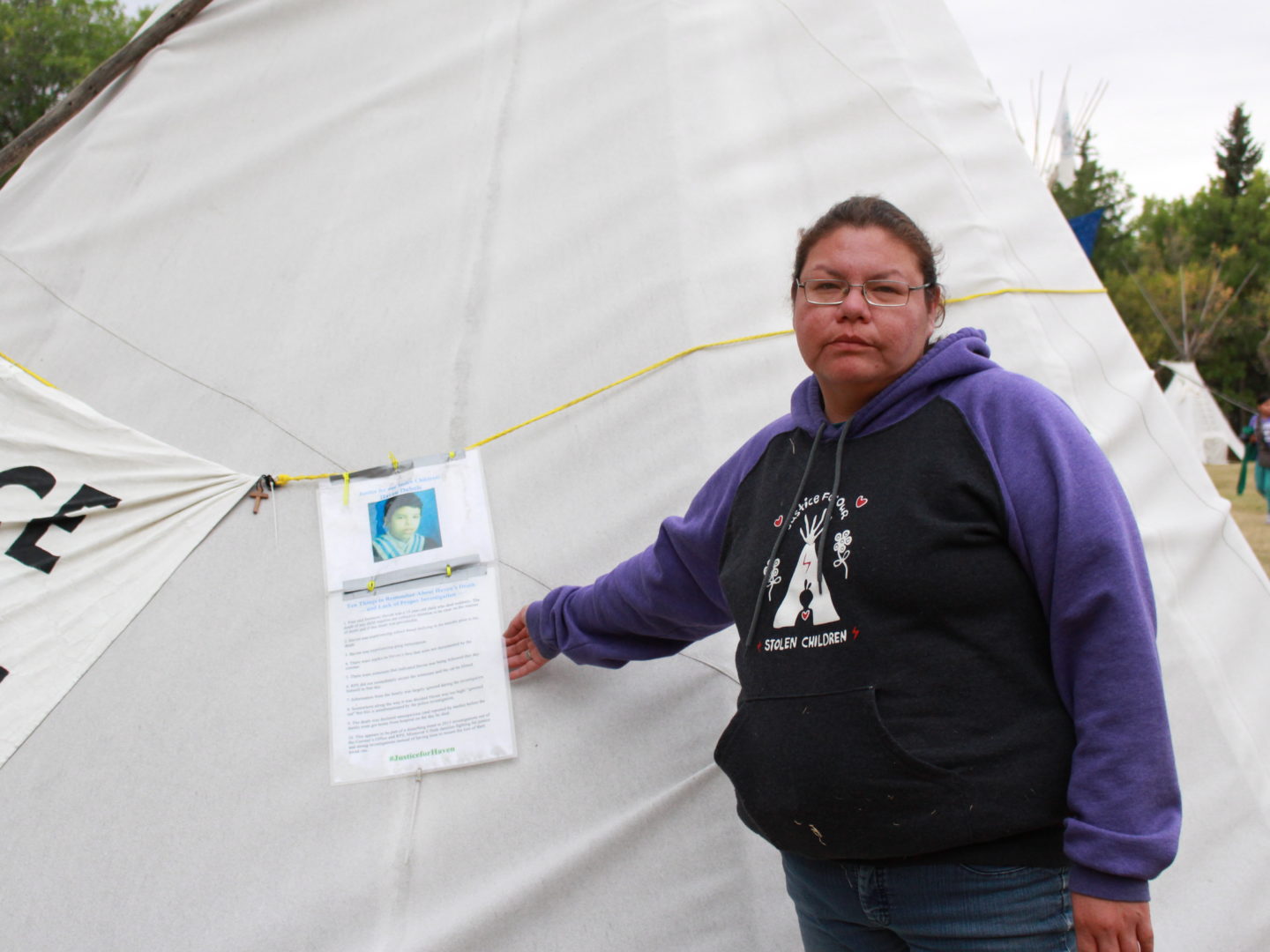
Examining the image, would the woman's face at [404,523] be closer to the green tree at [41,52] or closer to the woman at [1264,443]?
the woman at [1264,443]

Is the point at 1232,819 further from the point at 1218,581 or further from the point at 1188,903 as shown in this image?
the point at 1218,581

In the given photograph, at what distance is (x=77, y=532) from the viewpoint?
2.09 meters

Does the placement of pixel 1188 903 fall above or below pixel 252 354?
below

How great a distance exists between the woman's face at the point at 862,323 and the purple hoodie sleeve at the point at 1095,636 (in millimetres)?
169

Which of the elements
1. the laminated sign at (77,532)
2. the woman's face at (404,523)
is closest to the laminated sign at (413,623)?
the woman's face at (404,523)

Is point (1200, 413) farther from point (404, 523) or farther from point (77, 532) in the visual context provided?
point (77, 532)

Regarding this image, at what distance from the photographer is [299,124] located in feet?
8.47

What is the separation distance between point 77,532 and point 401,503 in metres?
0.66

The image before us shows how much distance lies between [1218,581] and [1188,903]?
666mm

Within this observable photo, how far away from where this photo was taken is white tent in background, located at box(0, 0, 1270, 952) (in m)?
1.81

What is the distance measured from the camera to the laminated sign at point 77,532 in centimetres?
200

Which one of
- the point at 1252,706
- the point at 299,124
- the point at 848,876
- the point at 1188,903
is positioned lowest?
the point at 1188,903

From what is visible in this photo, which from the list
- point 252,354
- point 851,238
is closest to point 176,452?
point 252,354

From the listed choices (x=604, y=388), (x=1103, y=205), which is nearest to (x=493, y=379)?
(x=604, y=388)
